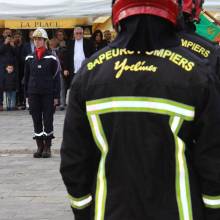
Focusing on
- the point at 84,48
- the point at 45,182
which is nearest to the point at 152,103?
the point at 45,182

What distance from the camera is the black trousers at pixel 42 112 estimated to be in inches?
421

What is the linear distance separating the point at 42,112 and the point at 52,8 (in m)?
5.94

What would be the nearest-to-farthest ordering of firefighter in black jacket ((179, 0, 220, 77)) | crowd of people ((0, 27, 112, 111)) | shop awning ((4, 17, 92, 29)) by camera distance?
1. firefighter in black jacket ((179, 0, 220, 77))
2. crowd of people ((0, 27, 112, 111))
3. shop awning ((4, 17, 92, 29))

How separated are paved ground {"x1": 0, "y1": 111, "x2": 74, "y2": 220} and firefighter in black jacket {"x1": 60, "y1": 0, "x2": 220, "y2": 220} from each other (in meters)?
4.25

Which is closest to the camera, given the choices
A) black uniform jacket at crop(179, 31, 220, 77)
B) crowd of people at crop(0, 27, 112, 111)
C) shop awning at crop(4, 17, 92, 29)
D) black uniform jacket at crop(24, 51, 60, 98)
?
black uniform jacket at crop(179, 31, 220, 77)

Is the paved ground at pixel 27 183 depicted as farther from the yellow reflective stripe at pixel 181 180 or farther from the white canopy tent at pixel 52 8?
the yellow reflective stripe at pixel 181 180

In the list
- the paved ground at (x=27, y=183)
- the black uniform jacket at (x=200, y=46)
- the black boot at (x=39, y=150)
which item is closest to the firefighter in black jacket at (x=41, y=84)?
the black boot at (x=39, y=150)

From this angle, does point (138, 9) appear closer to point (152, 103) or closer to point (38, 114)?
point (152, 103)

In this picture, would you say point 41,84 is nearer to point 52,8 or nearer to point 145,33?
point 52,8

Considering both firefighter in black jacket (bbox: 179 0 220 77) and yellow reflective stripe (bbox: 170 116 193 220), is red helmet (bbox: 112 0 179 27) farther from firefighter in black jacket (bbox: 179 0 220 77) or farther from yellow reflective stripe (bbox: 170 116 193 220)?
yellow reflective stripe (bbox: 170 116 193 220)

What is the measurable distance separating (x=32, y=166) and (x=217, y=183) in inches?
297

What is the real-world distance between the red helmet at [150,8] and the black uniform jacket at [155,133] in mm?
138

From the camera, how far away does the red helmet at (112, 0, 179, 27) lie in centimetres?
287

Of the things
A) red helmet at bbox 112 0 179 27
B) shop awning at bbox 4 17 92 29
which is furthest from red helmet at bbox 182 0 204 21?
shop awning at bbox 4 17 92 29
